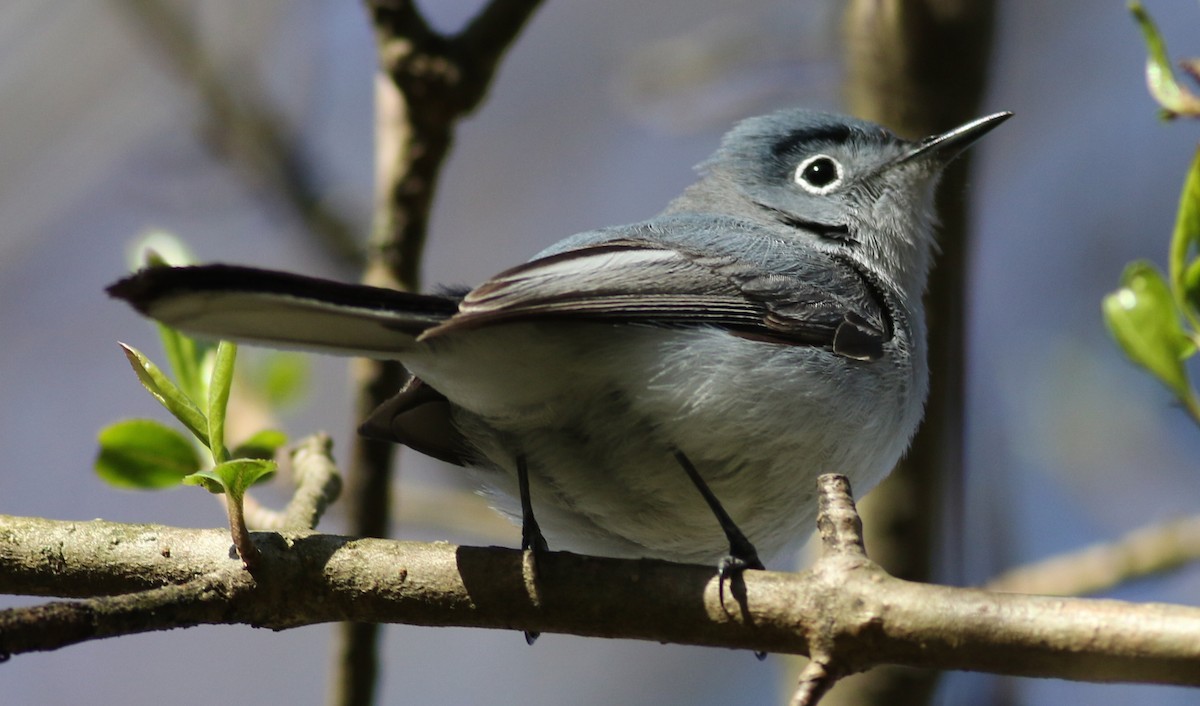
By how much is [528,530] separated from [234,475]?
603mm

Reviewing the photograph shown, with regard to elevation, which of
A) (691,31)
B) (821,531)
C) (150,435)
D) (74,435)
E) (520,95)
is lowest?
(821,531)

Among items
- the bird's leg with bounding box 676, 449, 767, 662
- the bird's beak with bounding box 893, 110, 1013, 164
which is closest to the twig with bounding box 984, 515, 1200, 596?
the bird's beak with bounding box 893, 110, 1013, 164

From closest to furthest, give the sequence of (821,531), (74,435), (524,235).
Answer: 1. (821,531)
2. (74,435)
3. (524,235)

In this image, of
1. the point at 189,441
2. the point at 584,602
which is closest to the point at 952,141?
the point at 584,602

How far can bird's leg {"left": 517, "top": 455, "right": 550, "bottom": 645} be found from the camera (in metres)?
2.01

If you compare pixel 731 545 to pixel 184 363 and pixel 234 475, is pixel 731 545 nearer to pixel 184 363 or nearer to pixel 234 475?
pixel 234 475

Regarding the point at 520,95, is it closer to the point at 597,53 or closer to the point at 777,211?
the point at 597,53

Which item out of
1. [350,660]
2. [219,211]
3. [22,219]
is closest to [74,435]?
[22,219]

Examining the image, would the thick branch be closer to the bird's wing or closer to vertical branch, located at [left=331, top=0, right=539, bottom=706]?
the bird's wing

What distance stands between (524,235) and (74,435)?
9.49 ft

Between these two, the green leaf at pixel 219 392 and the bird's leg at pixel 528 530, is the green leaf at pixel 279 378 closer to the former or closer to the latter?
the bird's leg at pixel 528 530

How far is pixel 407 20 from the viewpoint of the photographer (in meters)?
2.94

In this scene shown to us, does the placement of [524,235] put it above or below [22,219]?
above

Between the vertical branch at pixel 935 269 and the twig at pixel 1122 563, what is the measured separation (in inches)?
15.3
